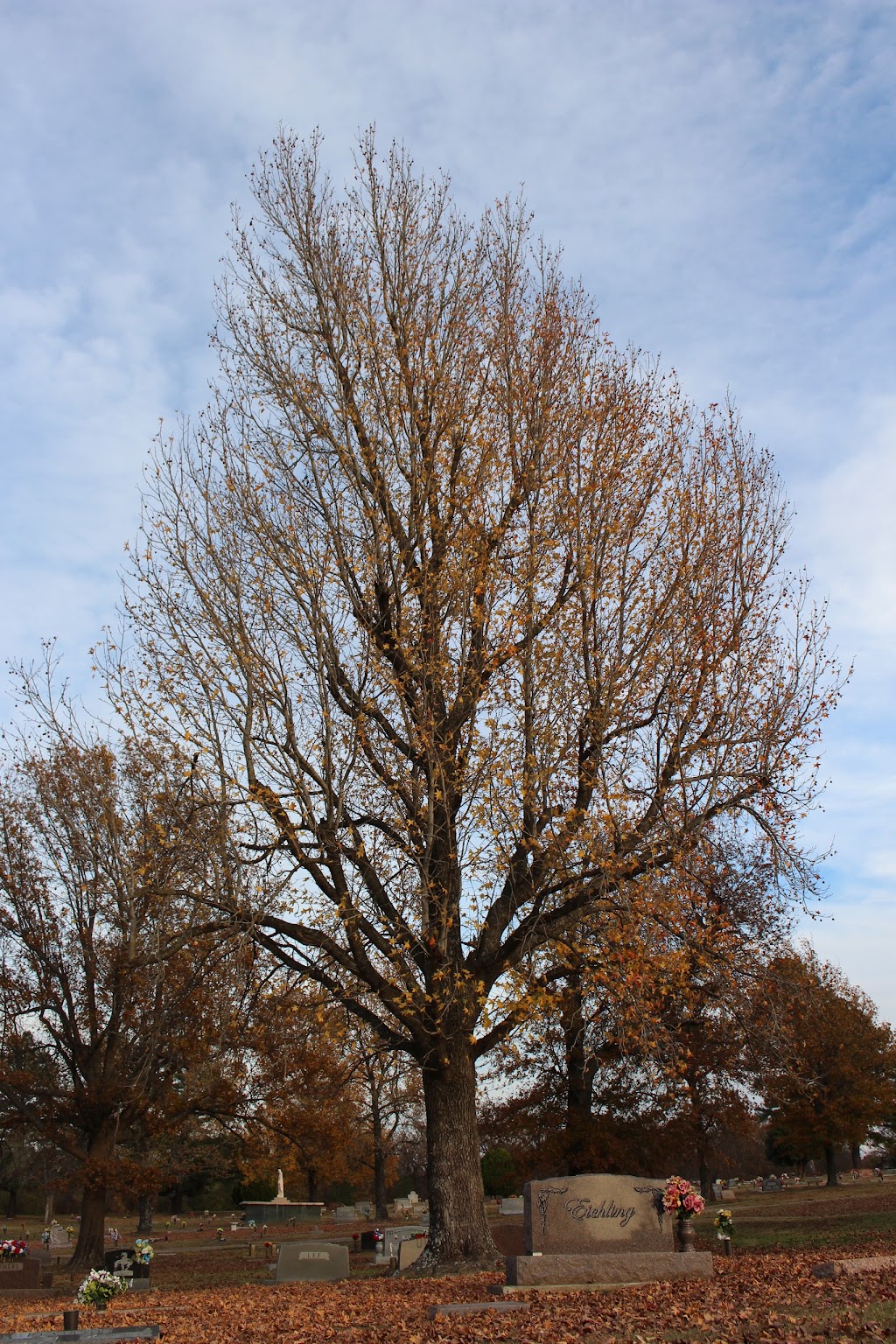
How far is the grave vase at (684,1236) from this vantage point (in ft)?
37.8

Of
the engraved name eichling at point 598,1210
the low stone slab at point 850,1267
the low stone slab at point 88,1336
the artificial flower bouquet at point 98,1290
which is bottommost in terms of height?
the artificial flower bouquet at point 98,1290

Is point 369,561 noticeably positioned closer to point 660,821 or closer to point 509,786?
point 509,786

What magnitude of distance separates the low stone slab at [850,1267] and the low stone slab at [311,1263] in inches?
338

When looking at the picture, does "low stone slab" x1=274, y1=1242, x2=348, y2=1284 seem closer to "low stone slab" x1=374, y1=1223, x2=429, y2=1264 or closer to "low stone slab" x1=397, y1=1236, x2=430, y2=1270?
"low stone slab" x1=397, y1=1236, x2=430, y2=1270

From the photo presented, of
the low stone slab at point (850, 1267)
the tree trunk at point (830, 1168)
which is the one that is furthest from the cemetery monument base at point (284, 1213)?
the low stone slab at point (850, 1267)

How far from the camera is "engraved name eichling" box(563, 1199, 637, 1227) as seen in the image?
11.6m

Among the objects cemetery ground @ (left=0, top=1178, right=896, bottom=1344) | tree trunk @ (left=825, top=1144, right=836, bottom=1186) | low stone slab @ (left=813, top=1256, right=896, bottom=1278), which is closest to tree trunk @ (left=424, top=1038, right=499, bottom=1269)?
cemetery ground @ (left=0, top=1178, right=896, bottom=1344)

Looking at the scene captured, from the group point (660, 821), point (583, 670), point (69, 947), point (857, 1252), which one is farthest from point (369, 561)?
point (69, 947)

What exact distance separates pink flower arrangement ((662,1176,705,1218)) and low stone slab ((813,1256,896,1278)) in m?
2.18

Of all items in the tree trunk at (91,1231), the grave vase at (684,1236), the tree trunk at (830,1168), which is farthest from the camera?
the tree trunk at (830,1168)

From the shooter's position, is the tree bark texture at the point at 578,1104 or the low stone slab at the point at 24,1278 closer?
the low stone slab at the point at 24,1278

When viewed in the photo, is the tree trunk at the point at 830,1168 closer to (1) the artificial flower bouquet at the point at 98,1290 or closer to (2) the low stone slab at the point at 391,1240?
(2) the low stone slab at the point at 391,1240

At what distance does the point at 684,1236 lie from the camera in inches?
454

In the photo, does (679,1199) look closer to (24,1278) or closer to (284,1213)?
(24,1278)
